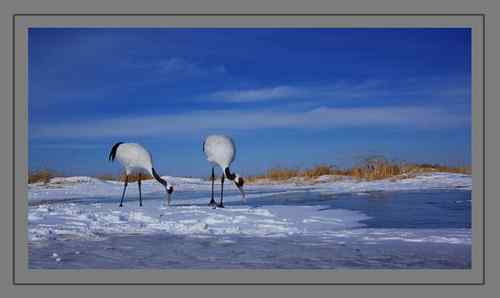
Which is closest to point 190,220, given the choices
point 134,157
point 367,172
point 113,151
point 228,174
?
point 228,174

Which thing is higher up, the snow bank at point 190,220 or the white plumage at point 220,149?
the white plumage at point 220,149

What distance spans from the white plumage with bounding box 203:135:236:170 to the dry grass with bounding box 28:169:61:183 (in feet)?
8.85

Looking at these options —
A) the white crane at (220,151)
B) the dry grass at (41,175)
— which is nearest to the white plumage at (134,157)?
the white crane at (220,151)

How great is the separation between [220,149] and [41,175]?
3.10m

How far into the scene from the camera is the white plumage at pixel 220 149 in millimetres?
11547

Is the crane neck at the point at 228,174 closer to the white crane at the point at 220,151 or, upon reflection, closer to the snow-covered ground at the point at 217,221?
the white crane at the point at 220,151

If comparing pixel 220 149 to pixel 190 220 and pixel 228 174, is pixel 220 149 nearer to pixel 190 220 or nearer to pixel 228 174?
pixel 228 174

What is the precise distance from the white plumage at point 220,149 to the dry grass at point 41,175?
2698mm
